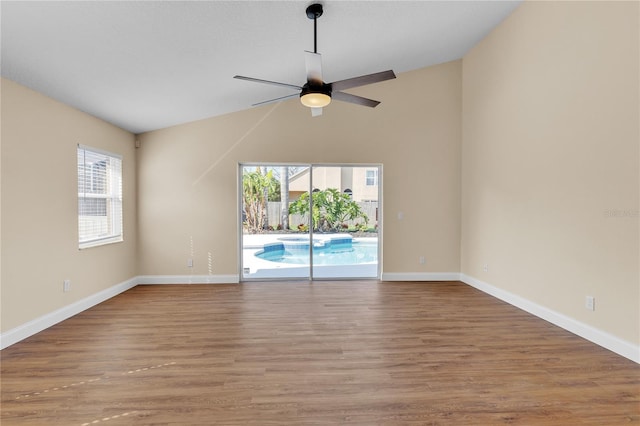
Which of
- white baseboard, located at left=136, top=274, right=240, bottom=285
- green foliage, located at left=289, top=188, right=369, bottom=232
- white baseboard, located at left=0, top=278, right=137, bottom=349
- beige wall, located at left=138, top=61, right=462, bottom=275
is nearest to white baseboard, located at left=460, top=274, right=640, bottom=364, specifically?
beige wall, located at left=138, top=61, right=462, bottom=275

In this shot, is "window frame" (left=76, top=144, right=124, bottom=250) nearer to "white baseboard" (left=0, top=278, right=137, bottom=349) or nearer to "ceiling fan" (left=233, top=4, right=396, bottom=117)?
"white baseboard" (left=0, top=278, right=137, bottom=349)

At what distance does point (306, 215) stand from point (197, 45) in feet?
10.1

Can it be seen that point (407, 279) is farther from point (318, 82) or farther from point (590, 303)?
point (318, 82)

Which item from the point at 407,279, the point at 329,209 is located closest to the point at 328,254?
the point at 329,209

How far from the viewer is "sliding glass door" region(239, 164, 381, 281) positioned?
5.41 metres

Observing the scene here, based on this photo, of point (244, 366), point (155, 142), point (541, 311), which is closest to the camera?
point (244, 366)

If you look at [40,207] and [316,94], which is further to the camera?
[40,207]

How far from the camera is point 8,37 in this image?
2.30 meters

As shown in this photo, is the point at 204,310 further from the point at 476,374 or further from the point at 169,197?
the point at 476,374

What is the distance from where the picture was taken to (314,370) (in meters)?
2.44

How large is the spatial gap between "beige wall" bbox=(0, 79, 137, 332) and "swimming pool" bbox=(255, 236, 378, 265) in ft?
8.28

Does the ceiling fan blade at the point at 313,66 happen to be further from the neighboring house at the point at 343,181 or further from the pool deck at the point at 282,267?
the pool deck at the point at 282,267

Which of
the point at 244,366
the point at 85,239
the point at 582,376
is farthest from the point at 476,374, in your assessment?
the point at 85,239

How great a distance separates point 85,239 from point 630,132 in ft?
19.1
